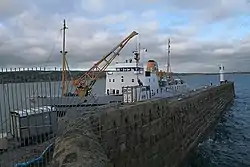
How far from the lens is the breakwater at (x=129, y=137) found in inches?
227

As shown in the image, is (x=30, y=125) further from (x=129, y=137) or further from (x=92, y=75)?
(x=92, y=75)

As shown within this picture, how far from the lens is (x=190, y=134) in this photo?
1892cm

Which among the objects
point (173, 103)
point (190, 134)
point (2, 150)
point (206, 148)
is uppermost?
point (173, 103)

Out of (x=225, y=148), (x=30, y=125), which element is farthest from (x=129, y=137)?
(x=225, y=148)

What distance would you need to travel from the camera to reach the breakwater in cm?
577

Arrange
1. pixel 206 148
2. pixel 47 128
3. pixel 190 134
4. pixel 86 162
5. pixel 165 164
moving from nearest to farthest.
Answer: pixel 86 162 < pixel 47 128 < pixel 165 164 < pixel 190 134 < pixel 206 148

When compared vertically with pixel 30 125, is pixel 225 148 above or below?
below

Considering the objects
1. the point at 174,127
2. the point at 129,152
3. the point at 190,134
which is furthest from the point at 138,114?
the point at 190,134

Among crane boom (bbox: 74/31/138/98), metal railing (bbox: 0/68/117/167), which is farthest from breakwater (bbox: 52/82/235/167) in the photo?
crane boom (bbox: 74/31/138/98)

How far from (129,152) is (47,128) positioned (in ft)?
10.6

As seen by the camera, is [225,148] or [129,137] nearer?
[129,137]

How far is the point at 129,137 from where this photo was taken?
1033cm

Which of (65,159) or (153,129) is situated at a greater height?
(65,159)

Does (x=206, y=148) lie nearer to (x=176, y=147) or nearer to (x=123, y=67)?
(x=176, y=147)
